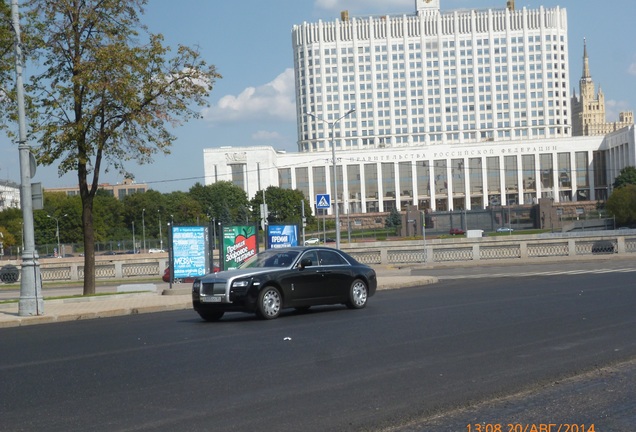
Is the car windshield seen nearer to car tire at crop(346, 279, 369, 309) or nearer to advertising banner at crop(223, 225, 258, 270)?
car tire at crop(346, 279, 369, 309)

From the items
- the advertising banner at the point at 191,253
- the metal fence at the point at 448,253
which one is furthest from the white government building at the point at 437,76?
the advertising banner at the point at 191,253

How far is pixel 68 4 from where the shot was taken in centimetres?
2770

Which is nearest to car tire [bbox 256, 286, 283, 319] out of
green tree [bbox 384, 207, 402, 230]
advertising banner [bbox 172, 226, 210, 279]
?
advertising banner [bbox 172, 226, 210, 279]

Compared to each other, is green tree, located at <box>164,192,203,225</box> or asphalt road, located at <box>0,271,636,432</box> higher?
green tree, located at <box>164,192,203,225</box>

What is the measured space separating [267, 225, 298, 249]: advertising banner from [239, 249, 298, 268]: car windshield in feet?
48.2

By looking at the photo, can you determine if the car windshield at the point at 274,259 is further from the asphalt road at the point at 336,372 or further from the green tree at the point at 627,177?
the green tree at the point at 627,177

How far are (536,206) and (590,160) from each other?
94.4 ft

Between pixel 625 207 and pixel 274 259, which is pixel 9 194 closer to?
pixel 625 207

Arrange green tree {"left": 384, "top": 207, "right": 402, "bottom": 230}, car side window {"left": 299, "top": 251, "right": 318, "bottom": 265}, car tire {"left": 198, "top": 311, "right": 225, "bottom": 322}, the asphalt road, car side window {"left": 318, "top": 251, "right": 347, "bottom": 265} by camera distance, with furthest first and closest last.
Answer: green tree {"left": 384, "top": 207, "right": 402, "bottom": 230} < car side window {"left": 318, "top": 251, "right": 347, "bottom": 265} < car side window {"left": 299, "top": 251, "right": 318, "bottom": 265} < car tire {"left": 198, "top": 311, "right": 225, "bottom": 322} < the asphalt road

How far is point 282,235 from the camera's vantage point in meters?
34.7

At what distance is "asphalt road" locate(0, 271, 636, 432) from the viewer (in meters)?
8.12

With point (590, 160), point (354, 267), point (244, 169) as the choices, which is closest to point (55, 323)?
point (354, 267)

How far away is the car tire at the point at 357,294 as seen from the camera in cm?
2016
